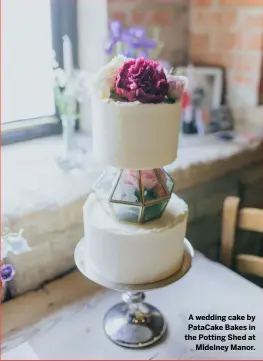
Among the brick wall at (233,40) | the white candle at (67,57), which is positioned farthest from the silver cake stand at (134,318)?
the brick wall at (233,40)

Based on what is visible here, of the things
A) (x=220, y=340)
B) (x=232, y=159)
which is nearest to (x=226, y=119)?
(x=232, y=159)

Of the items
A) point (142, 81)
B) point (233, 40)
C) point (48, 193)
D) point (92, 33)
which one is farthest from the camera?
point (233, 40)

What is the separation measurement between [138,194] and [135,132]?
0.12m

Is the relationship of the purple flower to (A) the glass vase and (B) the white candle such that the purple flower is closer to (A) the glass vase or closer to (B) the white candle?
(A) the glass vase

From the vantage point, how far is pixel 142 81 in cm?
75

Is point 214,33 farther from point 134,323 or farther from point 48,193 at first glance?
point 134,323

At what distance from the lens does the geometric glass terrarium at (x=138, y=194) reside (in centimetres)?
83

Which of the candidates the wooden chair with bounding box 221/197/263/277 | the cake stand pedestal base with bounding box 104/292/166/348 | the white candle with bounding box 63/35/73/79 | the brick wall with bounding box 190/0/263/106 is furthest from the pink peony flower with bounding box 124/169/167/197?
the brick wall with bounding box 190/0/263/106

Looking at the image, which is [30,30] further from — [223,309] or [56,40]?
[223,309]

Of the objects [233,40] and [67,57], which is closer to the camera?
[67,57]

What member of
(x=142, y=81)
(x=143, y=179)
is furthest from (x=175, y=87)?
(x=143, y=179)

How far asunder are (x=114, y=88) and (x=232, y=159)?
73cm

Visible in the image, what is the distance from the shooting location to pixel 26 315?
39.8 inches

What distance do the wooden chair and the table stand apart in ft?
0.22
